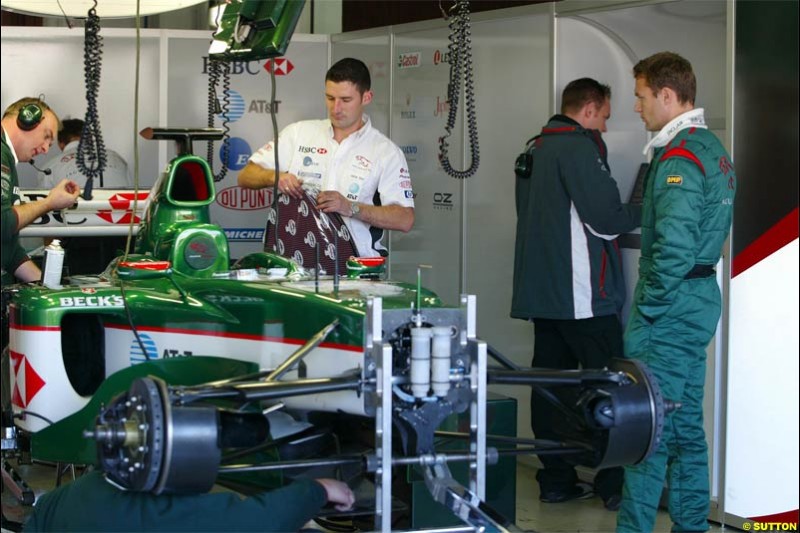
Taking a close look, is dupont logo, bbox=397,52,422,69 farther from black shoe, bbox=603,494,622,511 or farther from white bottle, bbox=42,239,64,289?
white bottle, bbox=42,239,64,289

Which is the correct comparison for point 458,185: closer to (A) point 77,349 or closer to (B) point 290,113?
(B) point 290,113

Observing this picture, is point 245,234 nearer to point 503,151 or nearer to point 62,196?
point 503,151

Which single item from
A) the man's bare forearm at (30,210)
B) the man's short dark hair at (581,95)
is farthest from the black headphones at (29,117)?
the man's short dark hair at (581,95)

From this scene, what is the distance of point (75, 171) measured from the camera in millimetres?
6656

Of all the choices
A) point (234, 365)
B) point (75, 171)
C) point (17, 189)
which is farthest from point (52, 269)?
point (75, 171)

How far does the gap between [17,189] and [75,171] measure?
83.7 inches

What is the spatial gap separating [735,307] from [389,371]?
89.9 inches

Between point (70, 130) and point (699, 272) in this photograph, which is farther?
point (70, 130)

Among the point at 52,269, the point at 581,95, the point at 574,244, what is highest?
the point at 581,95

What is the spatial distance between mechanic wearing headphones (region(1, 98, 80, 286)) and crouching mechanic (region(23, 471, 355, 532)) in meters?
1.16

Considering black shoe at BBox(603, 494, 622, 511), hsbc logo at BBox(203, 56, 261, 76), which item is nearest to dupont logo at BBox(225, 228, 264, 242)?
hsbc logo at BBox(203, 56, 261, 76)

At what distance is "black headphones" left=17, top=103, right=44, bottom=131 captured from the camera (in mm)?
4695

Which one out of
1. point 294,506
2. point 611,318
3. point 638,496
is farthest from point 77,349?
point 611,318

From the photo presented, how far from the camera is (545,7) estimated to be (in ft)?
18.4
